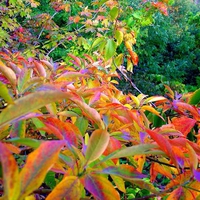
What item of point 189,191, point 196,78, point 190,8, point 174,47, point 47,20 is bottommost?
point 196,78

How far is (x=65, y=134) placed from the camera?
463 millimetres

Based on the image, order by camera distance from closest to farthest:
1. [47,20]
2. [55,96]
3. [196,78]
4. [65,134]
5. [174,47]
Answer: [55,96] → [65,134] → [47,20] → [196,78] → [174,47]

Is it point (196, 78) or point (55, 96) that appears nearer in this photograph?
point (55, 96)

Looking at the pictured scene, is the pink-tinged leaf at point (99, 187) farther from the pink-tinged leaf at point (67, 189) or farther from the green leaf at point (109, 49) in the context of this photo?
the green leaf at point (109, 49)

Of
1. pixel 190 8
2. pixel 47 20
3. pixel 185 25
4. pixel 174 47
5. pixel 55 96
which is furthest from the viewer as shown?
pixel 190 8

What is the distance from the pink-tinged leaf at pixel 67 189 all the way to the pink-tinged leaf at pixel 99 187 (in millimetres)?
15

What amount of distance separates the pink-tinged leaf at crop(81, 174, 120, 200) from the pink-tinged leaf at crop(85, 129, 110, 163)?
0.02 metres

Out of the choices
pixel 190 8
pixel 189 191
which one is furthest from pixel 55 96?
pixel 190 8

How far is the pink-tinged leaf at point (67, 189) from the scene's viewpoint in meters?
0.34

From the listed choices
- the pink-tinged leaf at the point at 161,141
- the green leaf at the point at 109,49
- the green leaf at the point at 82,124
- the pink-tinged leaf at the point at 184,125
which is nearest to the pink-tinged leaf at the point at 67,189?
the pink-tinged leaf at the point at 161,141

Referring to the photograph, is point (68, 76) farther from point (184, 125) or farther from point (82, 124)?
point (184, 125)

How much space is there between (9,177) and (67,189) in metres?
0.11

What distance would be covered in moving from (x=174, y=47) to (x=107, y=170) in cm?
808

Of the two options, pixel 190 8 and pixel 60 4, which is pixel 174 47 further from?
pixel 60 4
